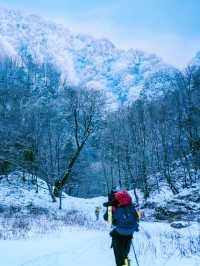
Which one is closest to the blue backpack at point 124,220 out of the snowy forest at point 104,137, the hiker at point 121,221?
the hiker at point 121,221

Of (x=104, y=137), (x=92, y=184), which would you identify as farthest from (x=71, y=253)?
(x=92, y=184)

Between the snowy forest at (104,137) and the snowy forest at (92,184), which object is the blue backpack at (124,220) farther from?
the snowy forest at (104,137)

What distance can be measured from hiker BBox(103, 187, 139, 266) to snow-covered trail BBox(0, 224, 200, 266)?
1893 millimetres

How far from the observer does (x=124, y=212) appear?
7027 millimetres

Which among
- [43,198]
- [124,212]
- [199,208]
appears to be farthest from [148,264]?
[43,198]

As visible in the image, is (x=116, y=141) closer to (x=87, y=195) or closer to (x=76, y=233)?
(x=87, y=195)

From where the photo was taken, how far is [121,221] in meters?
6.97

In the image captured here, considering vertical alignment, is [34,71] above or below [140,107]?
above

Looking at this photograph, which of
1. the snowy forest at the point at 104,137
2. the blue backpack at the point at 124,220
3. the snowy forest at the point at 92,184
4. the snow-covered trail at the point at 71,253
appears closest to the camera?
the blue backpack at the point at 124,220

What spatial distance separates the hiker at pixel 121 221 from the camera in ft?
22.9

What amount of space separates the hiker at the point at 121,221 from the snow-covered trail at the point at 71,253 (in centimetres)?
189

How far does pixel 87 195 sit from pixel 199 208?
132 feet

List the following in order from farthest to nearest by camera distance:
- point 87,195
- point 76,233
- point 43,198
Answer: point 87,195, point 43,198, point 76,233

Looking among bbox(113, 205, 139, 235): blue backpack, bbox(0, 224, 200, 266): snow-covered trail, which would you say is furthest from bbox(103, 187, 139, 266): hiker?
bbox(0, 224, 200, 266): snow-covered trail
